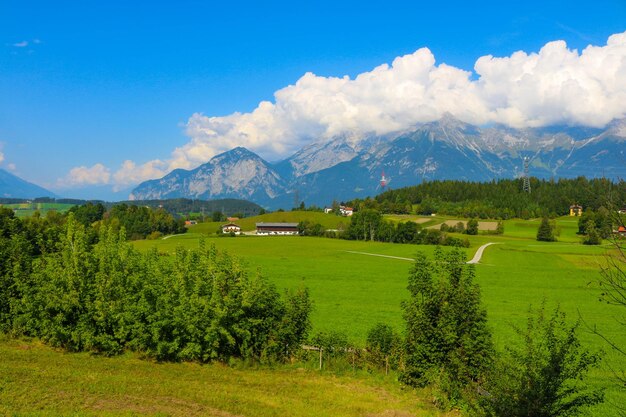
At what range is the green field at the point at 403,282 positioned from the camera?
41.8m

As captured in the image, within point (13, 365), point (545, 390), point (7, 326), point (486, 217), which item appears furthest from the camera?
point (486, 217)

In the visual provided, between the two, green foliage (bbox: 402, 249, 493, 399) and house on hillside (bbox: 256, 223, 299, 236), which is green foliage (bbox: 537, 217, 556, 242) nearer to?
house on hillside (bbox: 256, 223, 299, 236)

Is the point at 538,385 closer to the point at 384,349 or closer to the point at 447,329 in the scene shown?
the point at 447,329

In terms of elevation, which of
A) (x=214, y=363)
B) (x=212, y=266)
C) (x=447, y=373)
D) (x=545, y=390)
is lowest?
(x=214, y=363)

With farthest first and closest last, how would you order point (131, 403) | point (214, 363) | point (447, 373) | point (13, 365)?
1. point (214, 363)
2. point (13, 365)
3. point (447, 373)
4. point (131, 403)

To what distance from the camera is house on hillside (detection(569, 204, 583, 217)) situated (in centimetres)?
19184

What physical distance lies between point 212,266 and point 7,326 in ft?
54.3

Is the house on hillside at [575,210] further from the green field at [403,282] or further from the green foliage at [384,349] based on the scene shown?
the green foliage at [384,349]

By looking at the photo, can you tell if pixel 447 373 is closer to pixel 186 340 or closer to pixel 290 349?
pixel 290 349

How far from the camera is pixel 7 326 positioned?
32.6 metres

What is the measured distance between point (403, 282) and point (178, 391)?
166 ft

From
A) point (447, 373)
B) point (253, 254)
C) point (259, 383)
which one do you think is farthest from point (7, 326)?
point (253, 254)

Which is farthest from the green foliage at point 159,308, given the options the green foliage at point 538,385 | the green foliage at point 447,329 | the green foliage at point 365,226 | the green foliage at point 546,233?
the green foliage at point 546,233

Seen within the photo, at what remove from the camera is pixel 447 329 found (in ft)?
75.0
